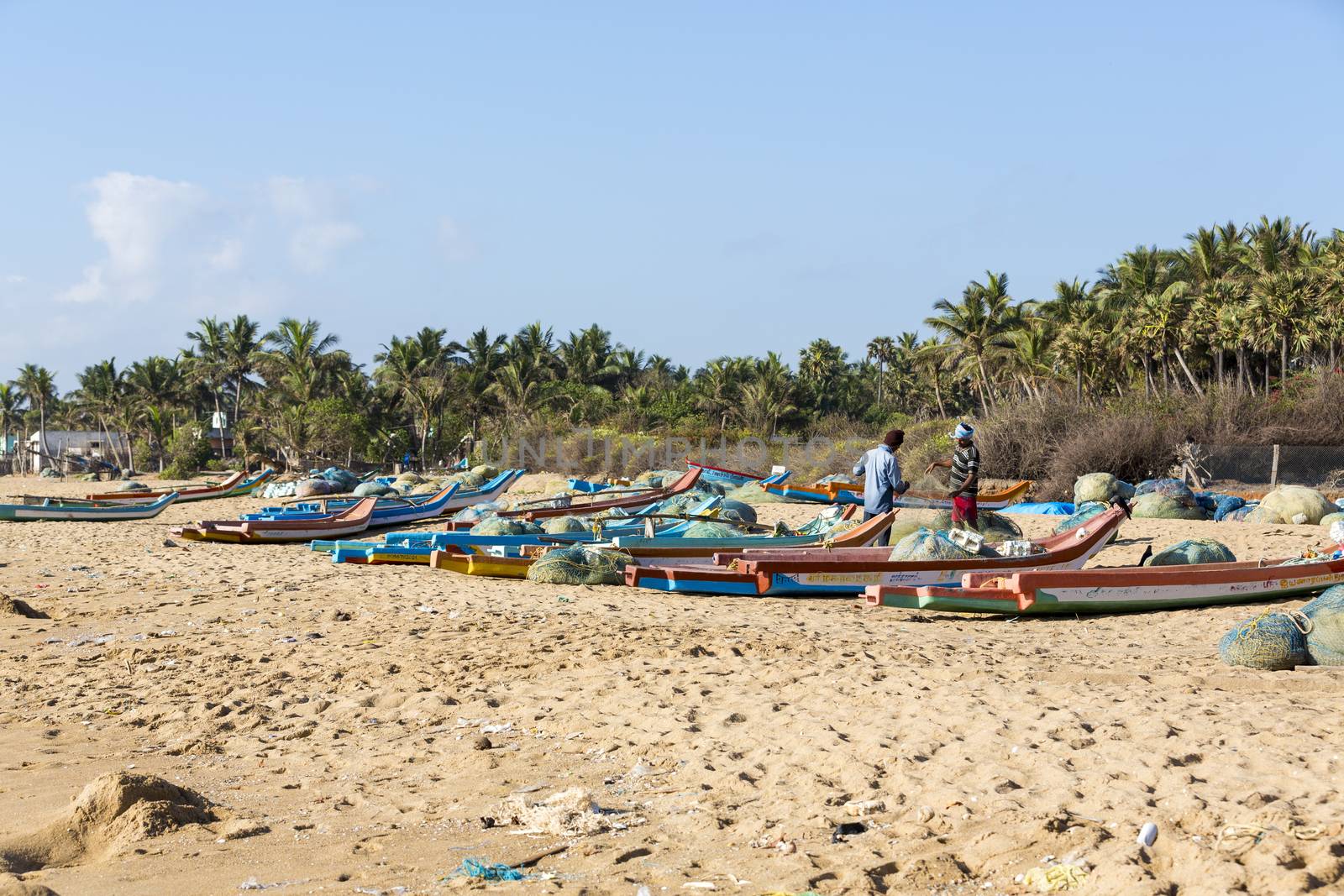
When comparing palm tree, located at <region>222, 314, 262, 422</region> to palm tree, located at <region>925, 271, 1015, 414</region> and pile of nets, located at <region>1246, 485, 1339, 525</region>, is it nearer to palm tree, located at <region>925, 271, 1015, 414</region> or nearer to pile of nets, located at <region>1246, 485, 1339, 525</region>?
palm tree, located at <region>925, 271, 1015, 414</region>

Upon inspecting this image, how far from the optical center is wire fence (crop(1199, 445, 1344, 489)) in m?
25.2

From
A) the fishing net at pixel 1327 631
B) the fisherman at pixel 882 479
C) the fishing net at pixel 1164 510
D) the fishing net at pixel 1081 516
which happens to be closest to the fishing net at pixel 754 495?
the fishing net at pixel 1081 516

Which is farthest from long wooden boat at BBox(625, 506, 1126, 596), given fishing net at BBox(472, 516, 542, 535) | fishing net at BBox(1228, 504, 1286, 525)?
fishing net at BBox(1228, 504, 1286, 525)

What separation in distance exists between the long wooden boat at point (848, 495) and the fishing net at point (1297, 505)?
6543mm

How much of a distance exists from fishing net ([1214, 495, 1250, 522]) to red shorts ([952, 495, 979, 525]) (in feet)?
30.1

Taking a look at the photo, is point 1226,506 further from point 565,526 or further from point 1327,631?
point 1327,631

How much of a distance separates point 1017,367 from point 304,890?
1822 inches

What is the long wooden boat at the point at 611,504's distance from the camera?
2003 cm

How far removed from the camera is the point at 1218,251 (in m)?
45.2

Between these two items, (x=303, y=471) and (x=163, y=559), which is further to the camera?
(x=303, y=471)

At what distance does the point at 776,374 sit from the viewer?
57.2m

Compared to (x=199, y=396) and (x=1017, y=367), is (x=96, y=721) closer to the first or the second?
(x=1017, y=367)

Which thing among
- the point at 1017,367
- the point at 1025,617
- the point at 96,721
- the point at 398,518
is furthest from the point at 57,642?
the point at 1017,367

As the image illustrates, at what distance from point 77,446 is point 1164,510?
78017mm
